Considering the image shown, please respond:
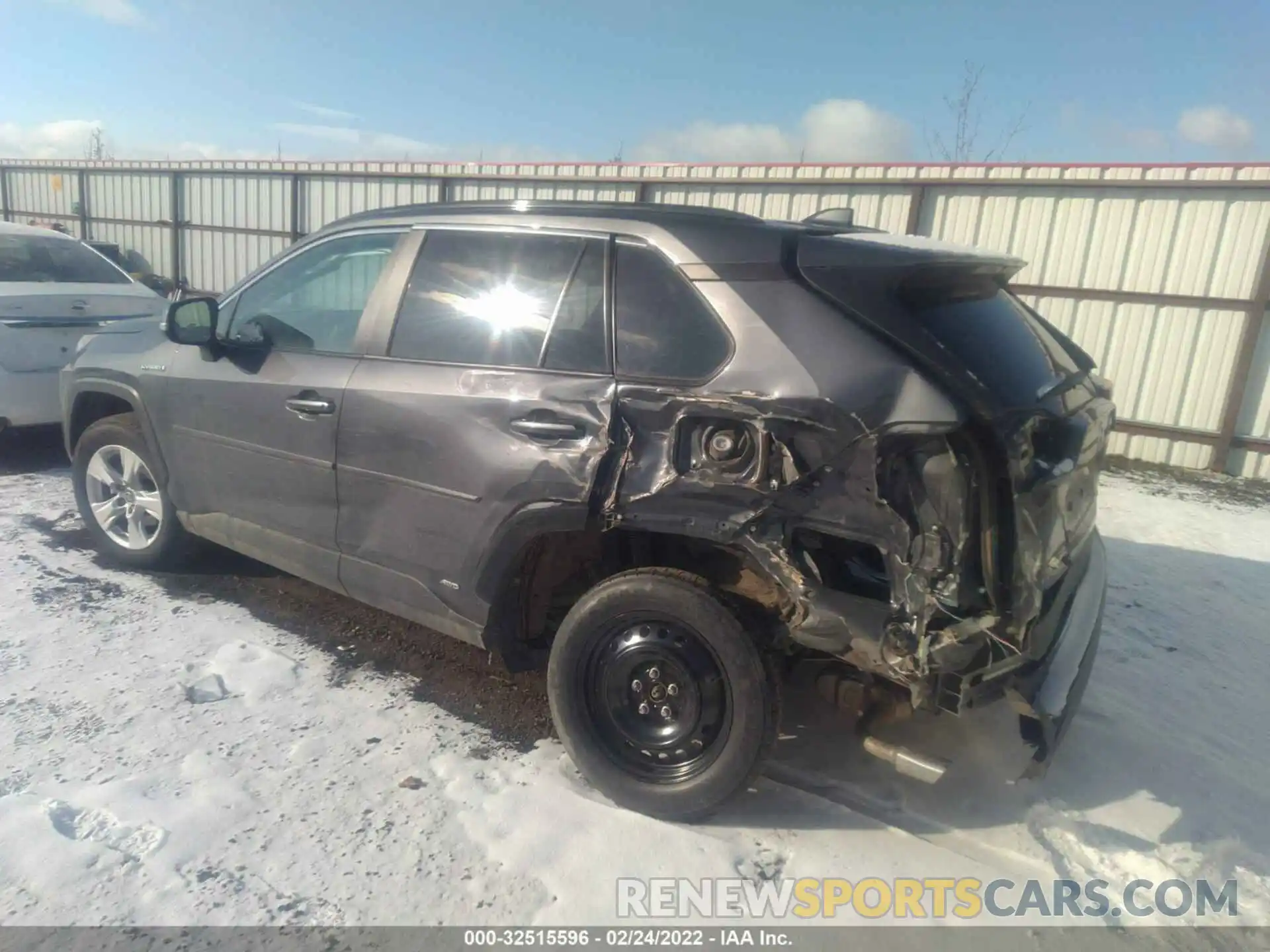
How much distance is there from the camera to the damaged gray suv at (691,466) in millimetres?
2338

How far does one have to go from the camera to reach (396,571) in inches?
130

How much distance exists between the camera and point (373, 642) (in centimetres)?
388

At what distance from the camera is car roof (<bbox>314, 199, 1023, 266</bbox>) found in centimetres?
261

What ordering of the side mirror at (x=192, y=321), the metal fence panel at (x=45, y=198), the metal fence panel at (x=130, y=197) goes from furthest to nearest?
the metal fence panel at (x=45, y=198)
the metal fence panel at (x=130, y=197)
the side mirror at (x=192, y=321)

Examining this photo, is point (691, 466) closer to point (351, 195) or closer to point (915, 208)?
point (915, 208)

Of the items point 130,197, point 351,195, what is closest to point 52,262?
point 351,195

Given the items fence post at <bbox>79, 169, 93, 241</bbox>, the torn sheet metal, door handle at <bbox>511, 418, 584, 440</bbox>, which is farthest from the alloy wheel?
fence post at <bbox>79, 169, 93, 241</bbox>

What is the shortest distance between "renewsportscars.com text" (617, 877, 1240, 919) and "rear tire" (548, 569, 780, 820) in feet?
0.97

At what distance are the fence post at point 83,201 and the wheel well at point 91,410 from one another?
1651 cm

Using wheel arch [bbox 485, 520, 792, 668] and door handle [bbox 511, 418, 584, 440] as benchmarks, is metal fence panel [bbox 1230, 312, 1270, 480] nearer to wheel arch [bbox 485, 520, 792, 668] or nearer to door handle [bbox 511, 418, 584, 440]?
wheel arch [bbox 485, 520, 792, 668]

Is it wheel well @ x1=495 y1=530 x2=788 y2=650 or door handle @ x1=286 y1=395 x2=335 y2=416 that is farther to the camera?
door handle @ x1=286 y1=395 x2=335 y2=416

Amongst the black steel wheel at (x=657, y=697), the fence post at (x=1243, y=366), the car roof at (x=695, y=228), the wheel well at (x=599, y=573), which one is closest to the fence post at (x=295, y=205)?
the car roof at (x=695, y=228)

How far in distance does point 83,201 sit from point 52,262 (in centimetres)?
1424

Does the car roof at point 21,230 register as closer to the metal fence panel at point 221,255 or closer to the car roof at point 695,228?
the car roof at point 695,228
